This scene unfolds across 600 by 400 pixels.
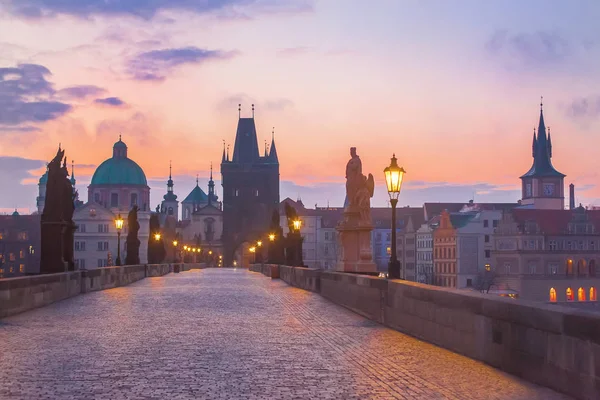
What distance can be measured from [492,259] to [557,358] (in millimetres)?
131276

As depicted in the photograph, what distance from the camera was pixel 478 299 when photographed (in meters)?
13.3

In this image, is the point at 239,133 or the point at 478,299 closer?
the point at 478,299

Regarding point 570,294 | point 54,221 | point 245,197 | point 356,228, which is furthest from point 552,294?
point 54,221

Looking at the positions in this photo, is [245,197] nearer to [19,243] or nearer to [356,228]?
[19,243]

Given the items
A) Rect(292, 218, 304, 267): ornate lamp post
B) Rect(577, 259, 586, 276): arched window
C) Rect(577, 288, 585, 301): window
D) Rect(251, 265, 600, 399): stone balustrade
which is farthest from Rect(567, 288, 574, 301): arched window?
Rect(251, 265, 600, 399): stone balustrade

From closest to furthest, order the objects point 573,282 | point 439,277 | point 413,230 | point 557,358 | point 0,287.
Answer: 1. point 557,358
2. point 0,287
3. point 573,282
4. point 439,277
5. point 413,230

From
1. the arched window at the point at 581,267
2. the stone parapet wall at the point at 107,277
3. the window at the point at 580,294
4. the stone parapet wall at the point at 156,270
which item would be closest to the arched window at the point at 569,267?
the arched window at the point at 581,267

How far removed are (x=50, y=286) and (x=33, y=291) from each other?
2671mm

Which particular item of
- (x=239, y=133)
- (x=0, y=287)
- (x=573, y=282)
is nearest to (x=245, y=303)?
(x=0, y=287)

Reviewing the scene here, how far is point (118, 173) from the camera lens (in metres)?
188

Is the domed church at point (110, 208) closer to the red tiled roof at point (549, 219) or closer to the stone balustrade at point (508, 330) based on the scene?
the red tiled roof at point (549, 219)

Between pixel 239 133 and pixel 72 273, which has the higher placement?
pixel 239 133

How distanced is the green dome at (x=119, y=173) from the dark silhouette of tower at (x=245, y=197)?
2076 centimetres

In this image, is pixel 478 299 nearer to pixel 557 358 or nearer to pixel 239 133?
pixel 557 358
